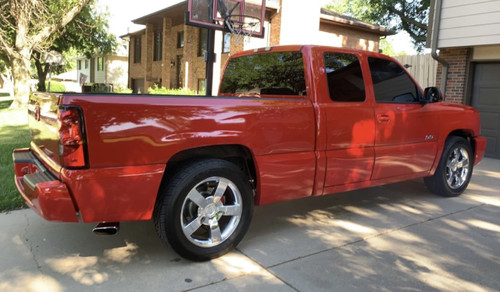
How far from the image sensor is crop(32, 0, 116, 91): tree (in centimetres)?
2219

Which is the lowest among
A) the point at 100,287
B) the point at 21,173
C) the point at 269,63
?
the point at 100,287

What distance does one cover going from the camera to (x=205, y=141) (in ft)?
11.0

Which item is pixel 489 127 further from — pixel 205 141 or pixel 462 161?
pixel 205 141

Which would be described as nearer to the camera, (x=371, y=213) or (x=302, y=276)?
(x=302, y=276)

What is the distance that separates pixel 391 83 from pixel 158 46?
23.2 meters

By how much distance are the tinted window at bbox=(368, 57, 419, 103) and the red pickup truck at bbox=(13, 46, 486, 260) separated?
0.02 m

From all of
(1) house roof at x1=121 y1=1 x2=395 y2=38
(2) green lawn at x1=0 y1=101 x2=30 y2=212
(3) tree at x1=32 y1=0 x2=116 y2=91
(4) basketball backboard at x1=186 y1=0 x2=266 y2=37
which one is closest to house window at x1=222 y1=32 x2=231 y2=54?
(1) house roof at x1=121 y1=1 x2=395 y2=38

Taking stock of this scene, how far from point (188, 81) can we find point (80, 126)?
1861 centimetres

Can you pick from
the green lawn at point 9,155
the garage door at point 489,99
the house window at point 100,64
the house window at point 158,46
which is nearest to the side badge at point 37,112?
the green lawn at point 9,155

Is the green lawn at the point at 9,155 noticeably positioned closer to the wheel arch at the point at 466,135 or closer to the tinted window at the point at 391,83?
the tinted window at the point at 391,83

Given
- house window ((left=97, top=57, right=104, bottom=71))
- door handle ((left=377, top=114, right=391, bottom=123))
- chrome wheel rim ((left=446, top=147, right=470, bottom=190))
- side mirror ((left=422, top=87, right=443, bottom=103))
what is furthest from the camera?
house window ((left=97, top=57, right=104, bottom=71))

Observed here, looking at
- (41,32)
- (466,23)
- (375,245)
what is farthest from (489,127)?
(41,32)

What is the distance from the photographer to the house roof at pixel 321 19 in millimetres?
18841

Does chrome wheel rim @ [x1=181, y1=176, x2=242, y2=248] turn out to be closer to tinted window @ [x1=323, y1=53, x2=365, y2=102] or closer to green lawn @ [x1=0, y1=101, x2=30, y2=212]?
tinted window @ [x1=323, y1=53, x2=365, y2=102]
